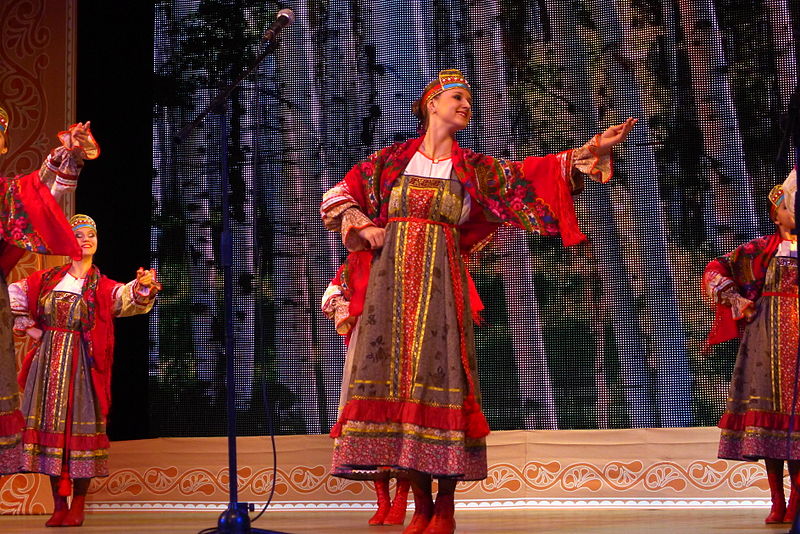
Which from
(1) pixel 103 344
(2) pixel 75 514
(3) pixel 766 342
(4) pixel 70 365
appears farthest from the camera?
(1) pixel 103 344

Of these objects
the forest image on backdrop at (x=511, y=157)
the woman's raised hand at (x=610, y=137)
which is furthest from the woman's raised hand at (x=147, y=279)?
the woman's raised hand at (x=610, y=137)

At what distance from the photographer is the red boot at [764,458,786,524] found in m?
4.03

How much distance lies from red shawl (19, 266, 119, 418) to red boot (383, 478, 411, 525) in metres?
1.54

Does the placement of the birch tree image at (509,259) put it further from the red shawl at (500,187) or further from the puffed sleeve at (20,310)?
the puffed sleeve at (20,310)

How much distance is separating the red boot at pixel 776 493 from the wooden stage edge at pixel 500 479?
0.67 m

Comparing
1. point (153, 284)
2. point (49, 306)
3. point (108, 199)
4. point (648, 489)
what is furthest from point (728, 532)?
point (108, 199)

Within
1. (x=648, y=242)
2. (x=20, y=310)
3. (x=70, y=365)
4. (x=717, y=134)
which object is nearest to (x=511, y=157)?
(x=648, y=242)

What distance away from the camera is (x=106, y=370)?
16.2ft

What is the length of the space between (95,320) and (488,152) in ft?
7.77

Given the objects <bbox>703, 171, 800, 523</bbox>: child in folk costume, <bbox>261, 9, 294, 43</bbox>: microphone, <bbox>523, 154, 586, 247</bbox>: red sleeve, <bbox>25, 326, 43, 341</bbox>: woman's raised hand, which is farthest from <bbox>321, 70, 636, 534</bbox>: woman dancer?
<bbox>25, 326, 43, 341</bbox>: woman's raised hand

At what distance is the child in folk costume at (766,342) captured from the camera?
414 centimetres

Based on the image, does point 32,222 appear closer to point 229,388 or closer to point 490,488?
point 229,388

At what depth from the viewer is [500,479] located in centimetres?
545

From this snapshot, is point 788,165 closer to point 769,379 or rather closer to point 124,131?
point 769,379
